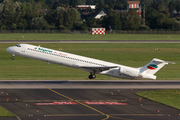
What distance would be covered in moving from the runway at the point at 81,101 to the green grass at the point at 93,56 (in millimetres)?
8050

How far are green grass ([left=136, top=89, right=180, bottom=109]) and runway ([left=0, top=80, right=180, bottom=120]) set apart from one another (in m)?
1.39

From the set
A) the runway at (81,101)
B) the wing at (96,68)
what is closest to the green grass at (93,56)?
the wing at (96,68)

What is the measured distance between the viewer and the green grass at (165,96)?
135ft

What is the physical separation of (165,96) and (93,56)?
47.5m

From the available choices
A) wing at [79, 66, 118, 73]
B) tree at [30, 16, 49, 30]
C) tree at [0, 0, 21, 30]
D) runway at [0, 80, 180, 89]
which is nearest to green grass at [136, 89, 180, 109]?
runway at [0, 80, 180, 89]

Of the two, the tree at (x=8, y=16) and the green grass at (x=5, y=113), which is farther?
the tree at (x=8, y=16)

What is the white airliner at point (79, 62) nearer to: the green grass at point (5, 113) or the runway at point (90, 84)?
the runway at point (90, 84)

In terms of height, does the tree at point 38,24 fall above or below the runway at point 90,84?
above

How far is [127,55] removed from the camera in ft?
302

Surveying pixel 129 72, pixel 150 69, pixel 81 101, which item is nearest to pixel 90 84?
pixel 129 72

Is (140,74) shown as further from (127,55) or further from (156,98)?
(127,55)

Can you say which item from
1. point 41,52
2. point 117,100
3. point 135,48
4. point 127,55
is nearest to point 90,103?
point 117,100

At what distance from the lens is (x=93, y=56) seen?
90250 mm

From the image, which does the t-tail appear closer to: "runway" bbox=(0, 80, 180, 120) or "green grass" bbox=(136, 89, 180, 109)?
"runway" bbox=(0, 80, 180, 120)
